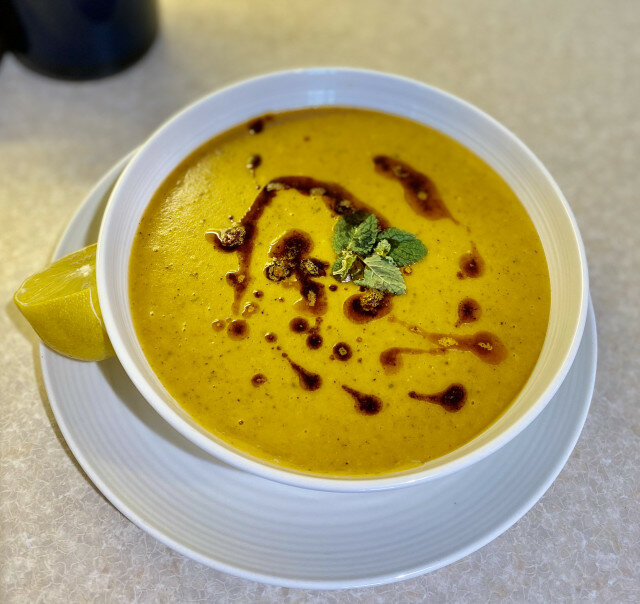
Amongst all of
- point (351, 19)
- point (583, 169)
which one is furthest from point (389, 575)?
point (351, 19)

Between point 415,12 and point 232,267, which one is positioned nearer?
point 232,267

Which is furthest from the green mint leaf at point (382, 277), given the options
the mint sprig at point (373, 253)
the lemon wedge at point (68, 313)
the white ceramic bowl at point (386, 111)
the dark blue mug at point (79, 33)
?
the dark blue mug at point (79, 33)

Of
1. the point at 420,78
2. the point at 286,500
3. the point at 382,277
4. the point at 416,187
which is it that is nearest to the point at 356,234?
the point at 382,277

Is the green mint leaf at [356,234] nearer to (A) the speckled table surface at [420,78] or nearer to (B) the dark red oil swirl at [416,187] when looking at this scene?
(B) the dark red oil swirl at [416,187]

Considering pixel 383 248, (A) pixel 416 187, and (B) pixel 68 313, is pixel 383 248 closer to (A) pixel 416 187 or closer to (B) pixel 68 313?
(A) pixel 416 187

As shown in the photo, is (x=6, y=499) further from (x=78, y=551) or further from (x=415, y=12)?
(x=415, y=12)

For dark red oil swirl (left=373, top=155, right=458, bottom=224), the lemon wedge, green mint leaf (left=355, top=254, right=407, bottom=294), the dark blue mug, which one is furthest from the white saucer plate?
the dark blue mug

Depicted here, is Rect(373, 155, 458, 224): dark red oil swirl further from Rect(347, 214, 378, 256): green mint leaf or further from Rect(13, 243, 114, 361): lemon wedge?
Rect(13, 243, 114, 361): lemon wedge

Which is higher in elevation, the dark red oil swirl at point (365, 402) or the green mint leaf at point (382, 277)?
the green mint leaf at point (382, 277)
